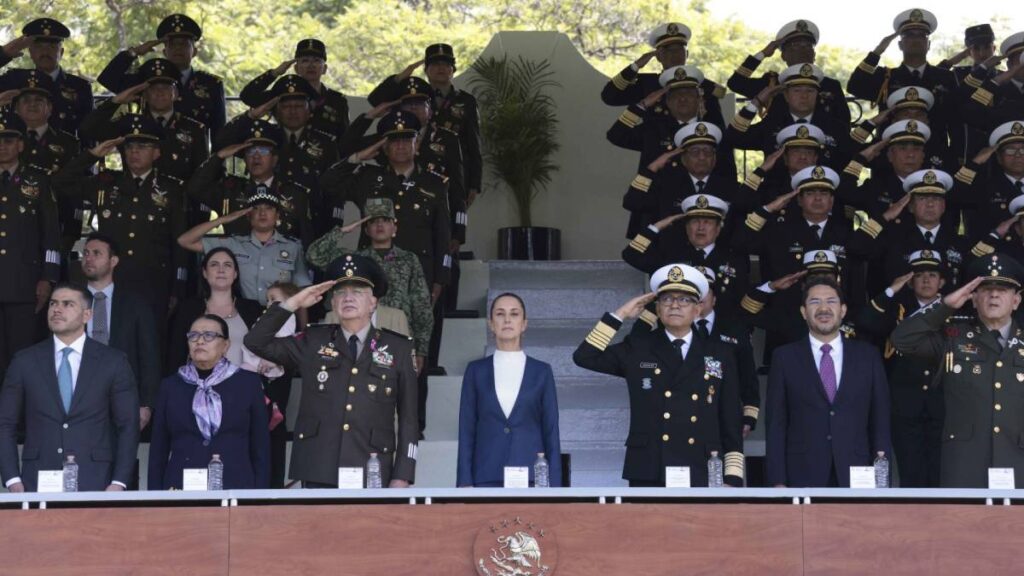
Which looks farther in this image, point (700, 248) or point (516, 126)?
point (516, 126)

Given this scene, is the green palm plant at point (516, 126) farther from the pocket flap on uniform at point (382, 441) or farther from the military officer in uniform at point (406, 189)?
the pocket flap on uniform at point (382, 441)

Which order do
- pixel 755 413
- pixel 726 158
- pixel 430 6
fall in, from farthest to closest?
1. pixel 430 6
2. pixel 726 158
3. pixel 755 413

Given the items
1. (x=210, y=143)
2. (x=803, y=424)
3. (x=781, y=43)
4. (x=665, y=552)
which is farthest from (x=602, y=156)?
(x=665, y=552)

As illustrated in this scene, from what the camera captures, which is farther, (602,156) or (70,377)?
(602,156)

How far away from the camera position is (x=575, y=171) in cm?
1188

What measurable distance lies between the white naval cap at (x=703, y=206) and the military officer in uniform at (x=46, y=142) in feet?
10.9

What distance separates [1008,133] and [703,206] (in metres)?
1.85

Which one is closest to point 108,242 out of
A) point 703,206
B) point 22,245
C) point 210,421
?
point 22,245

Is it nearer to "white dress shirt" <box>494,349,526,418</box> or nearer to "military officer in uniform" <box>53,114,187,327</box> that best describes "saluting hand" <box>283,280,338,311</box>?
"white dress shirt" <box>494,349,526,418</box>

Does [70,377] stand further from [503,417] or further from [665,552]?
[665,552]

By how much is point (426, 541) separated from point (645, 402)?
174cm

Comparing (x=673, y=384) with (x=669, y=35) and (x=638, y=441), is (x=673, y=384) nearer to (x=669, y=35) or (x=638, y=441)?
(x=638, y=441)

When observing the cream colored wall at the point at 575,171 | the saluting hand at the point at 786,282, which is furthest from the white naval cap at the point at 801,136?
the cream colored wall at the point at 575,171

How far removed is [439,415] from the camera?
841 cm
